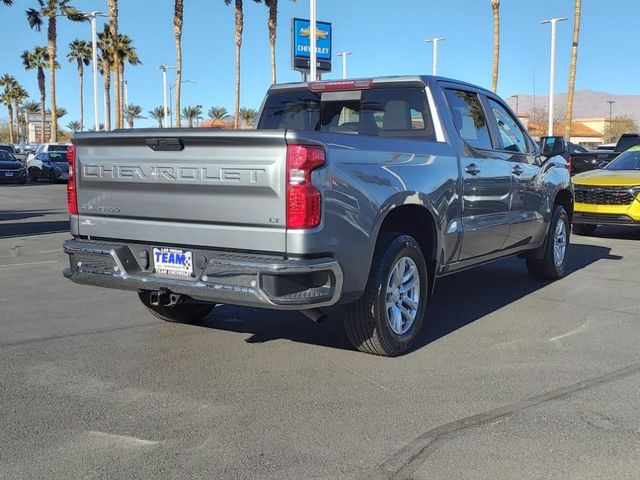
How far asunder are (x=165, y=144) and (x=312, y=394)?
6.34 ft

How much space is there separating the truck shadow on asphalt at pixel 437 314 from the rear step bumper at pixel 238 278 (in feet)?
4.06

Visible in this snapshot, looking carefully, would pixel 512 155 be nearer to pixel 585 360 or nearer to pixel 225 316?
pixel 585 360

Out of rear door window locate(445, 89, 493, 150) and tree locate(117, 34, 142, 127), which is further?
tree locate(117, 34, 142, 127)

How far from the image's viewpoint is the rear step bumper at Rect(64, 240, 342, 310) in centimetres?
423

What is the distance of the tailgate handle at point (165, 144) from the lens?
4.56 meters

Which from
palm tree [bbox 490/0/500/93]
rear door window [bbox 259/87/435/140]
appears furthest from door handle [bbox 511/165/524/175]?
palm tree [bbox 490/0/500/93]

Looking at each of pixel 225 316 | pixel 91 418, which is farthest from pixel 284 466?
pixel 225 316

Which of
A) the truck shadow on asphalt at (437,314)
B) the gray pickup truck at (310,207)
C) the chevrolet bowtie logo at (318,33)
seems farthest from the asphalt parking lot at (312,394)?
the chevrolet bowtie logo at (318,33)

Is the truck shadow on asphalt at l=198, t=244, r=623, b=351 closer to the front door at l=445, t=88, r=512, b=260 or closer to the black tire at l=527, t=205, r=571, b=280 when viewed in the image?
the black tire at l=527, t=205, r=571, b=280

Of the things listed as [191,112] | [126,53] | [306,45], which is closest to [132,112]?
[191,112]

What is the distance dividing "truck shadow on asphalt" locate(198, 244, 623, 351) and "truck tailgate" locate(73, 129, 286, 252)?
4.86 ft

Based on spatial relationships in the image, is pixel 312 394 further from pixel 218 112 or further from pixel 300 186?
pixel 218 112

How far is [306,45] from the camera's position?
26312 mm

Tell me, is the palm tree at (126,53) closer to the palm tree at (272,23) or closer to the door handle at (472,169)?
the palm tree at (272,23)
